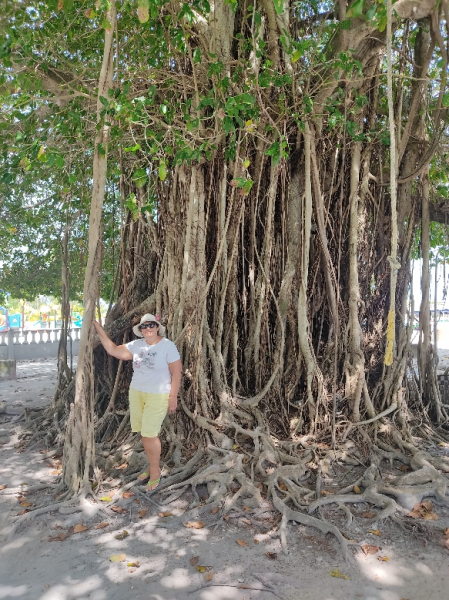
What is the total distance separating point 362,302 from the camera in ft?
14.5

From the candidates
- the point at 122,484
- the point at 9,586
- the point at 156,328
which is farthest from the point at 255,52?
the point at 9,586

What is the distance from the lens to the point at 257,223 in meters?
4.45

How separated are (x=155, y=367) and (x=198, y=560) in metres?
1.29

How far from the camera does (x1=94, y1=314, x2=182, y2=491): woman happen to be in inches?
130

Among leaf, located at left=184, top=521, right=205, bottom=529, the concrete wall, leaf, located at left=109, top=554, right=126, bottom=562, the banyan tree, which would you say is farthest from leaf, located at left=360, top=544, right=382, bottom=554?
the concrete wall

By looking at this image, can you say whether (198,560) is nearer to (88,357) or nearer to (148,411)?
(148,411)

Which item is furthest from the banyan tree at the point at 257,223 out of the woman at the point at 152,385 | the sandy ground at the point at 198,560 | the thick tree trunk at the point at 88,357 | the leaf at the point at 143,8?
the leaf at the point at 143,8

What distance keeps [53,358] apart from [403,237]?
11.1m

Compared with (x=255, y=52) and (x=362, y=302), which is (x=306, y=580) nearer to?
(x=362, y=302)

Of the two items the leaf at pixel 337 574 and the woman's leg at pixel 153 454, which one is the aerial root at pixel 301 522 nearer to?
the leaf at pixel 337 574

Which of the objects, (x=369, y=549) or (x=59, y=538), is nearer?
(x=369, y=549)

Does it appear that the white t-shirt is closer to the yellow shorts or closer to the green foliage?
the yellow shorts

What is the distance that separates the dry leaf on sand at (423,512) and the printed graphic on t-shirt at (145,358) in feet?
6.08

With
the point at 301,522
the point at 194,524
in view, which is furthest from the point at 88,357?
the point at 301,522
